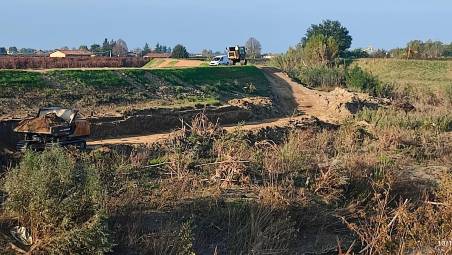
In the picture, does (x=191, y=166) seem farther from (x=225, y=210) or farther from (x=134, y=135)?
(x=134, y=135)

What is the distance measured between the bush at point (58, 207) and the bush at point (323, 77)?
27.8m

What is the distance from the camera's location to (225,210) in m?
12.2

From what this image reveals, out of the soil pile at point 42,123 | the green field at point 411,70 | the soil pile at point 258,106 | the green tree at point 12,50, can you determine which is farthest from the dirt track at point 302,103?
the green tree at point 12,50

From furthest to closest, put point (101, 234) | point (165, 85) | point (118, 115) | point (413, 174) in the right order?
point (165, 85) < point (118, 115) < point (413, 174) < point (101, 234)

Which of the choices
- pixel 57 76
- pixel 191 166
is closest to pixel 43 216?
pixel 191 166

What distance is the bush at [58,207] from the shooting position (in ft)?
29.1

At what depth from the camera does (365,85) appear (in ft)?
114

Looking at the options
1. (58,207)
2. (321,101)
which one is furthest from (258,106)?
(58,207)

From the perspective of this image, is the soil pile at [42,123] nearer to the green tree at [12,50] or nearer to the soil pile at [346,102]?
the soil pile at [346,102]

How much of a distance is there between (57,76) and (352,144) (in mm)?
12287

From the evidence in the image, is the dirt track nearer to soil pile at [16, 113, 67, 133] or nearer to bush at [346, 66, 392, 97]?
bush at [346, 66, 392, 97]

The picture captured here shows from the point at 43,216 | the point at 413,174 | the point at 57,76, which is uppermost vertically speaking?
the point at 57,76

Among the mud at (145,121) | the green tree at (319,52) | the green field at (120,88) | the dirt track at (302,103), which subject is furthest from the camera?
the green tree at (319,52)

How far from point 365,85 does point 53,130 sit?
22720mm
